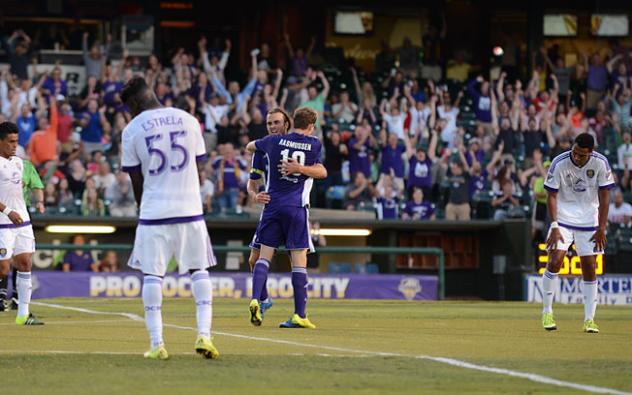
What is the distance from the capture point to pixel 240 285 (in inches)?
977

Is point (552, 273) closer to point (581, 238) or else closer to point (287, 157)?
point (581, 238)

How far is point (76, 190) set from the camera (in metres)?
26.5

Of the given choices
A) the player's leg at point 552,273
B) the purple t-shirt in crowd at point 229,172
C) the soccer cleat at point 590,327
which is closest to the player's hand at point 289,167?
the player's leg at point 552,273

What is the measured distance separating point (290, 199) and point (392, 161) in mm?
14861

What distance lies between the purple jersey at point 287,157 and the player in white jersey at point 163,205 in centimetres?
365

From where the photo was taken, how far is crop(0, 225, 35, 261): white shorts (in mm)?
15539

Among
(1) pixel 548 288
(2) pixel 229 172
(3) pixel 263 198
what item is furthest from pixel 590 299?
(2) pixel 229 172

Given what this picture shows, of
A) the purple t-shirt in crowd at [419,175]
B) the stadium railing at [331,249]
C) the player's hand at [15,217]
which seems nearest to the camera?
the player's hand at [15,217]

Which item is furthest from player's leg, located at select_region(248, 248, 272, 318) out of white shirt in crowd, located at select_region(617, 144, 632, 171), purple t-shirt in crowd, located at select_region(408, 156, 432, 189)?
white shirt in crowd, located at select_region(617, 144, 632, 171)

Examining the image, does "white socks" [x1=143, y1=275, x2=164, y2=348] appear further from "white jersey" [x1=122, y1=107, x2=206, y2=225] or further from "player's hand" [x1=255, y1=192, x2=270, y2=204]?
"player's hand" [x1=255, y1=192, x2=270, y2=204]

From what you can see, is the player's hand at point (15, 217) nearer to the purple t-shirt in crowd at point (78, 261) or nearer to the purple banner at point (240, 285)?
the purple banner at point (240, 285)

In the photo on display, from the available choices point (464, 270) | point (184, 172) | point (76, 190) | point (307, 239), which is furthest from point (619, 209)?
point (184, 172)

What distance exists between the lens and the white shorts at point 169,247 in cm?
1023

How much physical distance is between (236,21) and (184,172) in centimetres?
3027
